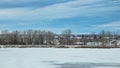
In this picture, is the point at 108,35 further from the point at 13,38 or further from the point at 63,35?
the point at 13,38

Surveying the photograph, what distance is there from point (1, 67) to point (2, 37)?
41135 mm

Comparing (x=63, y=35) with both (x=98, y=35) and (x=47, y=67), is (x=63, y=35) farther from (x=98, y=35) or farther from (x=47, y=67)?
(x=47, y=67)

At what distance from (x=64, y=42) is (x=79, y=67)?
40190 millimetres

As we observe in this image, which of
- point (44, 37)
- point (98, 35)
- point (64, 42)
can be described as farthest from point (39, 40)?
point (98, 35)

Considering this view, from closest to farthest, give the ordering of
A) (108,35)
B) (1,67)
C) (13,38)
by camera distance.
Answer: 1. (1,67)
2. (13,38)
3. (108,35)

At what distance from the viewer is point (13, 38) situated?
47.5 m

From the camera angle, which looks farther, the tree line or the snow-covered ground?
the tree line

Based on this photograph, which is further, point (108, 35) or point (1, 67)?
point (108, 35)

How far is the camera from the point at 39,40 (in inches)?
1919

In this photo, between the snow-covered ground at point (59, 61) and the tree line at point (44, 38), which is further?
the tree line at point (44, 38)

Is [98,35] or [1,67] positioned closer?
[1,67]

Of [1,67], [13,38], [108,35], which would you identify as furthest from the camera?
[108,35]

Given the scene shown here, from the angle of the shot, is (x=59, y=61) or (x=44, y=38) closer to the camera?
(x=59, y=61)

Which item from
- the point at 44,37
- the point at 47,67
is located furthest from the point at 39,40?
the point at 47,67
